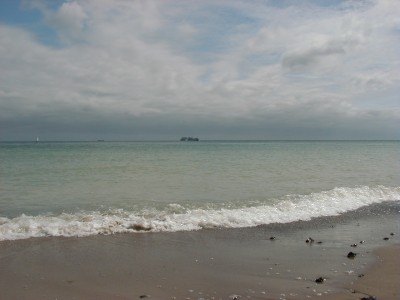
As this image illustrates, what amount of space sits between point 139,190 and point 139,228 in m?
7.28

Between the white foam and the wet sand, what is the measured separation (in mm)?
612

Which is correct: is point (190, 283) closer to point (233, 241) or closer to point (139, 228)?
point (233, 241)

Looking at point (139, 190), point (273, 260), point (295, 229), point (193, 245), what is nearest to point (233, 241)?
point (193, 245)

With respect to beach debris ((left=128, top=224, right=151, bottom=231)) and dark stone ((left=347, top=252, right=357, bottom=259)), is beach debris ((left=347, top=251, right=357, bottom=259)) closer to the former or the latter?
dark stone ((left=347, top=252, right=357, bottom=259))

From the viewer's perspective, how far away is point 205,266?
26.7 feet

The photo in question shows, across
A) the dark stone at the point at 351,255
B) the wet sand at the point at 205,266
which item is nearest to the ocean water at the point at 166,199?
the wet sand at the point at 205,266

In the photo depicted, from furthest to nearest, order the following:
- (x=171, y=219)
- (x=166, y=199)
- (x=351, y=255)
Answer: (x=166, y=199) < (x=171, y=219) < (x=351, y=255)

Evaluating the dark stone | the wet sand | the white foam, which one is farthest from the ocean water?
the dark stone

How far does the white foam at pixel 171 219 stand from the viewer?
10938mm

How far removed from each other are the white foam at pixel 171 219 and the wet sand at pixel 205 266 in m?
0.61

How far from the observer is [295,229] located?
1200cm

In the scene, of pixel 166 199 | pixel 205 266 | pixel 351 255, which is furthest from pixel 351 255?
pixel 166 199

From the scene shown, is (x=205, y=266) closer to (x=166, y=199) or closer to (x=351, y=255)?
(x=351, y=255)

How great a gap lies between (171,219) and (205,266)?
176 inches
